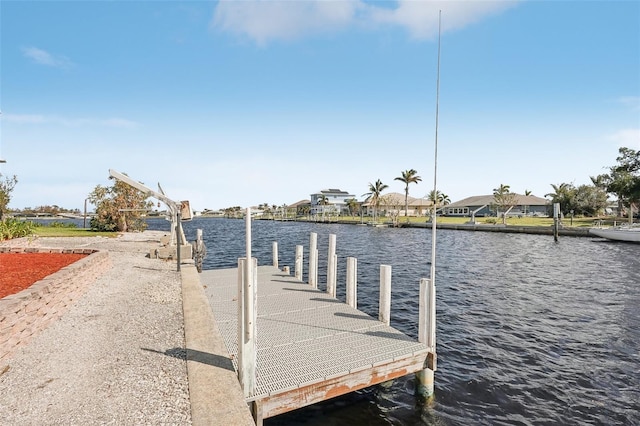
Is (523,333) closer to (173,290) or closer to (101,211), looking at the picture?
Answer: (173,290)

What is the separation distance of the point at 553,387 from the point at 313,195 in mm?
127700

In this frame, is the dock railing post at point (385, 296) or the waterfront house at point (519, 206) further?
the waterfront house at point (519, 206)

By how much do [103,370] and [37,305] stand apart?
111 inches

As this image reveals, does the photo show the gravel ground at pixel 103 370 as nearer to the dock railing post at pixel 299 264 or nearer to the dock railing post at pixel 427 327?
the dock railing post at pixel 427 327

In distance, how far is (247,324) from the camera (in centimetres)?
515

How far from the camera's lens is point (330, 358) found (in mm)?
6363

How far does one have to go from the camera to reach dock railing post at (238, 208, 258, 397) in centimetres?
508

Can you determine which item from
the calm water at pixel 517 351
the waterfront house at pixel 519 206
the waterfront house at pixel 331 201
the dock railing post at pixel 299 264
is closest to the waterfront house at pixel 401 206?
the waterfront house at pixel 519 206

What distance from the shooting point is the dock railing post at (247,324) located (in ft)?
16.7

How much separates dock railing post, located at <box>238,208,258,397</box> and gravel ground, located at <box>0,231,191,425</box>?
85 centimetres

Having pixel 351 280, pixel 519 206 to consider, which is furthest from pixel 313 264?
pixel 519 206

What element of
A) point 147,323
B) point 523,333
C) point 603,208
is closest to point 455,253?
point 523,333

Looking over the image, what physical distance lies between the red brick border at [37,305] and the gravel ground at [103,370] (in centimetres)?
19

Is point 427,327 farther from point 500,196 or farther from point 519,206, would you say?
point 519,206
